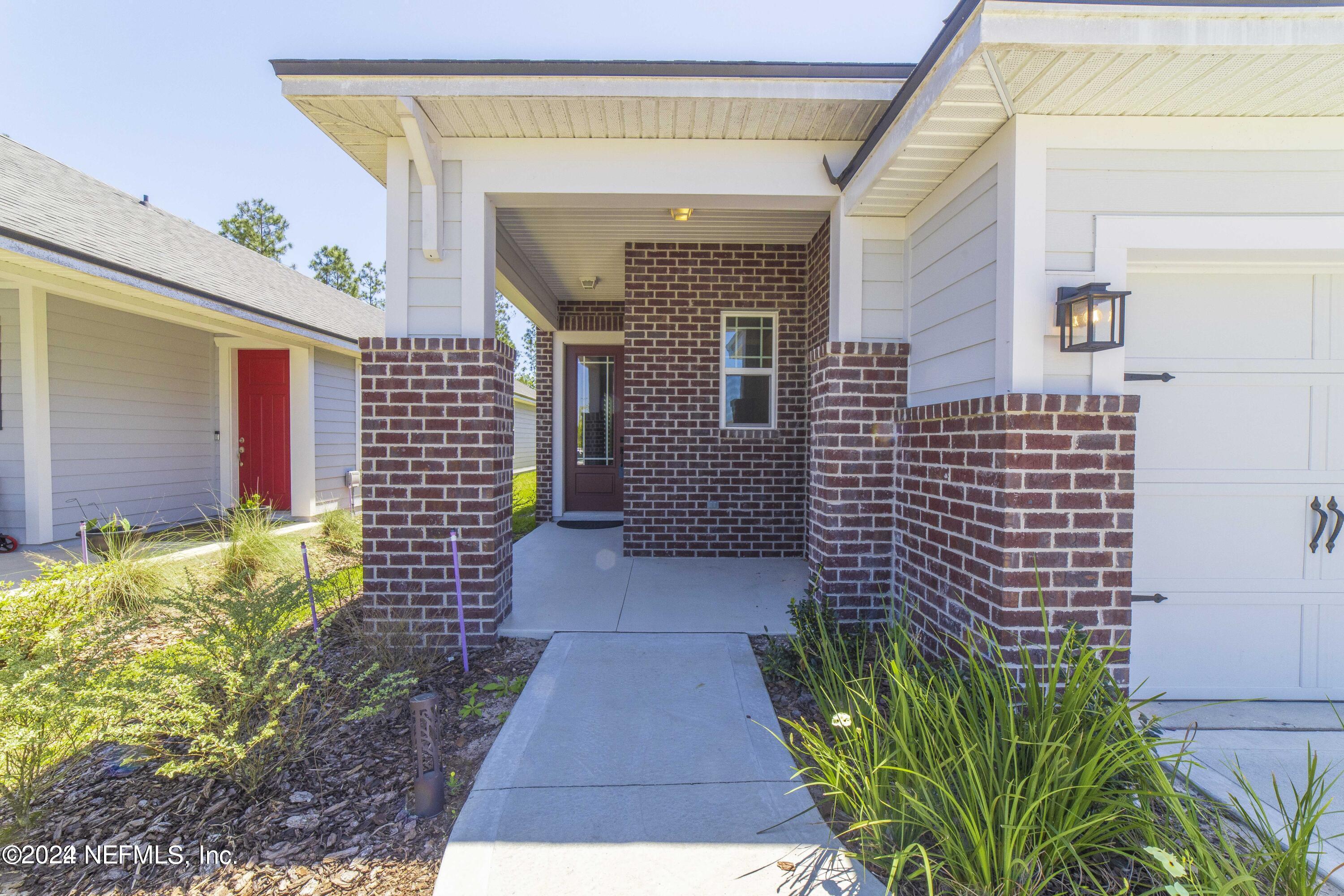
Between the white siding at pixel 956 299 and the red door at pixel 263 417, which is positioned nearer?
the white siding at pixel 956 299

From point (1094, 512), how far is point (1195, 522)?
840 mm

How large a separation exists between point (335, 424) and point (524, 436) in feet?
46.1

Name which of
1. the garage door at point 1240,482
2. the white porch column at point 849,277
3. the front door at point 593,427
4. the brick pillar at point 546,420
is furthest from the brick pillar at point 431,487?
the front door at point 593,427

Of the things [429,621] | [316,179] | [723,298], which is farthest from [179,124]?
[429,621]

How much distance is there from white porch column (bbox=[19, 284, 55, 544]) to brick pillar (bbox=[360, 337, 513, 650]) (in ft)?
16.4

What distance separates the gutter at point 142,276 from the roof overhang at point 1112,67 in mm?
5443

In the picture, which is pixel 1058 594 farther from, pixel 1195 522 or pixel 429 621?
pixel 429 621

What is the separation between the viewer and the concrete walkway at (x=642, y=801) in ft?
5.89

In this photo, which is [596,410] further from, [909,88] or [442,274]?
[909,88]

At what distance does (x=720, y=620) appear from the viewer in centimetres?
403

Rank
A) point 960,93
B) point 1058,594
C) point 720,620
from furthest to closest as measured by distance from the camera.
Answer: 1. point 720,620
2. point 1058,594
3. point 960,93

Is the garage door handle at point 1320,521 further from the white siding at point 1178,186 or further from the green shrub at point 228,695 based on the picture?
the green shrub at point 228,695

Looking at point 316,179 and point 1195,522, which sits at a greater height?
point 316,179

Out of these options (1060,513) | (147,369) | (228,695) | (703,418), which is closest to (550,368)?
(703,418)
